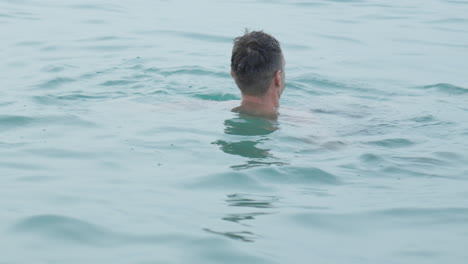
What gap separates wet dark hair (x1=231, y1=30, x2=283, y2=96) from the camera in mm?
6094

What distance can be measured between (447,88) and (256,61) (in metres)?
2.79

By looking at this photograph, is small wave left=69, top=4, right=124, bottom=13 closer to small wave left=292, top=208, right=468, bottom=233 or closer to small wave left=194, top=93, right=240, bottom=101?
small wave left=194, top=93, right=240, bottom=101

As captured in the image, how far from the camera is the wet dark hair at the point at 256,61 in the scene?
609cm

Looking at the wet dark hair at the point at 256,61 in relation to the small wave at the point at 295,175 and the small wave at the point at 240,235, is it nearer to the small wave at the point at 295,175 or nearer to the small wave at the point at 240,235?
the small wave at the point at 295,175

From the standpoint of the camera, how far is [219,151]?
5281 millimetres

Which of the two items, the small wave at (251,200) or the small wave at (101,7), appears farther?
the small wave at (101,7)

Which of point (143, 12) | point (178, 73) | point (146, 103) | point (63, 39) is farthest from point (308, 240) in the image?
point (143, 12)

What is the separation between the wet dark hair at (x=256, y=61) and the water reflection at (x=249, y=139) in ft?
0.96

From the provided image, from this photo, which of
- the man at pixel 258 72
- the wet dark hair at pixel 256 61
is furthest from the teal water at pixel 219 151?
the wet dark hair at pixel 256 61

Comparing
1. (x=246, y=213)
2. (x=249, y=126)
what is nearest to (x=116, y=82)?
(x=249, y=126)

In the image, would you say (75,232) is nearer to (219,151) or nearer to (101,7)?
(219,151)

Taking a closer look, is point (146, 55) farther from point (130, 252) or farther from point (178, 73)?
point (130, 252)

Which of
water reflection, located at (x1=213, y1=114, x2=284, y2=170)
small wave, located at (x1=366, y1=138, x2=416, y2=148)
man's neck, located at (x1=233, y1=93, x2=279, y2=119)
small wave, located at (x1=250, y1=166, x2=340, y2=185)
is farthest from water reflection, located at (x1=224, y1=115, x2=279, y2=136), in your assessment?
small wave, located at (x1=250, y1=166, x2=340, y2=185)

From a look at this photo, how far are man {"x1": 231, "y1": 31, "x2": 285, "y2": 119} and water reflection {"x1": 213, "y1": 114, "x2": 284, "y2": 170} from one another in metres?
0.18
